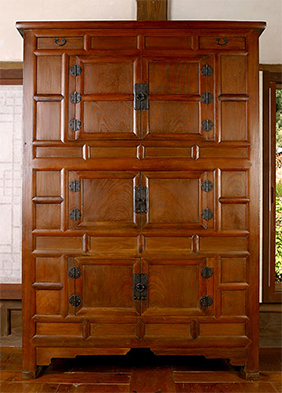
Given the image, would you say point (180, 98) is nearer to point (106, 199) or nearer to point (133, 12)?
point (106, 199)

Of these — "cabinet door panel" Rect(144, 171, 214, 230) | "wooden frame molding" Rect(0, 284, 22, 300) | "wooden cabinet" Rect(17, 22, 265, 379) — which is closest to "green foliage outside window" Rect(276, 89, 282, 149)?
"wooden cabinet" Rect(17, 22, 265, 379)

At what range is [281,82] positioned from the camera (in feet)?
10.5

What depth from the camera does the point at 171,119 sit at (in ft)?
8.09

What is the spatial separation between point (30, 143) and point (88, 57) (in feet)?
2.27

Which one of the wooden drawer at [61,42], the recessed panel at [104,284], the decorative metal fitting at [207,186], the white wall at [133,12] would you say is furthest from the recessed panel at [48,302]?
the white wall at [133,12]

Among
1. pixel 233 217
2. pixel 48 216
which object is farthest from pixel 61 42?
pixel 233 217

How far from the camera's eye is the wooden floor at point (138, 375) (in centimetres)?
237

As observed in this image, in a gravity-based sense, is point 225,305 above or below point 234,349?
above

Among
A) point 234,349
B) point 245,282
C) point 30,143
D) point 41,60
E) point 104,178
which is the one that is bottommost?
point 234,349

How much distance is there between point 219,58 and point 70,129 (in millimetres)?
1103

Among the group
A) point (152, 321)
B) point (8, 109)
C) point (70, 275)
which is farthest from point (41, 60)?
point (152, 321)

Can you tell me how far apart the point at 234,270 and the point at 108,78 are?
1.54 m

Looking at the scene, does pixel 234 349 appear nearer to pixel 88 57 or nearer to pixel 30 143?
pixel 30 143

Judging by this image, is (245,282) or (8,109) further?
(8,109)
